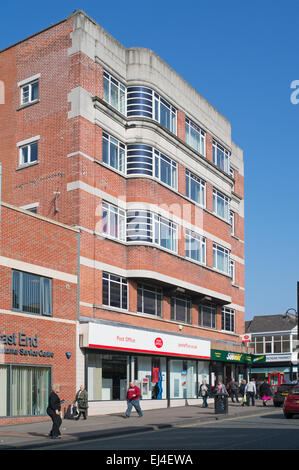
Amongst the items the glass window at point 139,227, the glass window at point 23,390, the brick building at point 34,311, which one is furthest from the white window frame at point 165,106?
the glass window at point 23,390

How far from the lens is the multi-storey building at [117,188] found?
30.9 metres

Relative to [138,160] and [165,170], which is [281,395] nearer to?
[165,170]

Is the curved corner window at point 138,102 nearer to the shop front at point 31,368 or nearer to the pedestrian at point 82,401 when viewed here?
the shop front at point 31,368

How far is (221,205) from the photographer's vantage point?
4388 cm

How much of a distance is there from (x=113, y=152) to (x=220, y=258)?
1254cm

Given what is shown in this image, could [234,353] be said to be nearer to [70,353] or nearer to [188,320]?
[188,320]

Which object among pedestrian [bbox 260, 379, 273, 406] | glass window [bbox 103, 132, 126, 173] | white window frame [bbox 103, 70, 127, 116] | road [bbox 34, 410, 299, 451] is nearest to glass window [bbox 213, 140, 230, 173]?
white window frame [bbox 103, 70, 127, 116]

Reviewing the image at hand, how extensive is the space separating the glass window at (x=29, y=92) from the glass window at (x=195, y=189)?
10184mm

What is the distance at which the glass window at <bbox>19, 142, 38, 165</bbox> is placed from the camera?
33222mm

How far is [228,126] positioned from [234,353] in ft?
50.4

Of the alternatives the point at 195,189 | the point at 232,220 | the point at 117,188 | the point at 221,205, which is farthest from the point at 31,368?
the point at 232,220

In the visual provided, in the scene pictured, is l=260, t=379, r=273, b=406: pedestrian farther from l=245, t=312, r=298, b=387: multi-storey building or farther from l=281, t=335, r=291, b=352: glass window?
l=281, t=335, r=291, b=352: glass window

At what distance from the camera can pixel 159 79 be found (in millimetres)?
36312
